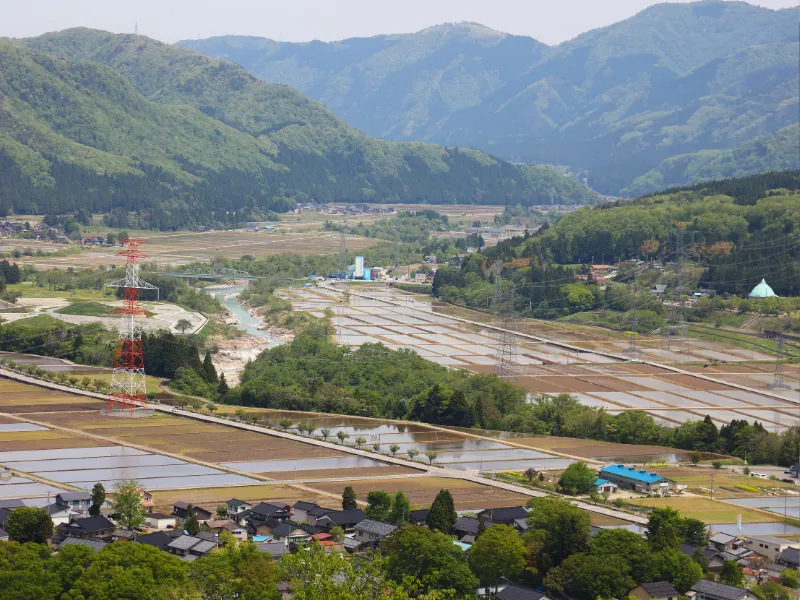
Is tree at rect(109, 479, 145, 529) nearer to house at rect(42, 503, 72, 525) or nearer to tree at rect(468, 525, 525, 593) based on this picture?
house at rect(42, 503, 72, 525)

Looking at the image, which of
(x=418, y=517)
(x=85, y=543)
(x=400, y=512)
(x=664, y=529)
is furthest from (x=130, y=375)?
(x=664, y=529)

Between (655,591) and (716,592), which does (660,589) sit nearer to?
(655,591)

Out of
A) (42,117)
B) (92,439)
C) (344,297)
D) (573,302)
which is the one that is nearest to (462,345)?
(573,302)

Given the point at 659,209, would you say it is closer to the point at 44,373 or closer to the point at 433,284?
the point at 433,284

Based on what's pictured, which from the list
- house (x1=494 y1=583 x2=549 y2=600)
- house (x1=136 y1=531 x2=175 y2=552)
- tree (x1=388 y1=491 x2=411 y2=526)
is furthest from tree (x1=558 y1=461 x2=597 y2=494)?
house (x1=136 y1=531 x2=175 y2=552)

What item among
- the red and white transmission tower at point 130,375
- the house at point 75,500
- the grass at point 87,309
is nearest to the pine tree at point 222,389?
the red and white transmission tower at point 130,375

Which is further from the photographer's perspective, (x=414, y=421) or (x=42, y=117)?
(x=42, y=117)

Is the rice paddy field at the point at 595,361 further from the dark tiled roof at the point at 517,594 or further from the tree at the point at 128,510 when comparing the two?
the dark tiled roof at the point at 517,594
